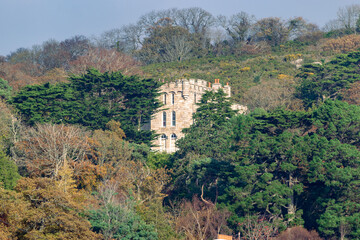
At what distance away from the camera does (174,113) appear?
55406 millimetres

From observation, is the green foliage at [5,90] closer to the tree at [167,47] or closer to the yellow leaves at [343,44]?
the tree at [167,47]

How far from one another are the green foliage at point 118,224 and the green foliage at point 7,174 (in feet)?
17.4

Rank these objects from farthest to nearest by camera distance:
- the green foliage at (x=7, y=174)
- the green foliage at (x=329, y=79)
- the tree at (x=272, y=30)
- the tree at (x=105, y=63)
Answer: the tree at (x=272, y=30) < the tree at (x=105, y=63) < the green foliage at (x=329, y=79) < the green foliage at (x=7, y=174)

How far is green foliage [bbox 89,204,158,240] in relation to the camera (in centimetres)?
3494

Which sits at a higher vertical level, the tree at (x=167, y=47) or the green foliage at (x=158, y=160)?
the tree at (x=167, y=47)

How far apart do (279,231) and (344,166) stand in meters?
5.82

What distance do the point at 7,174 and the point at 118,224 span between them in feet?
24.9

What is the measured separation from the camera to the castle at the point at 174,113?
54.9 meters

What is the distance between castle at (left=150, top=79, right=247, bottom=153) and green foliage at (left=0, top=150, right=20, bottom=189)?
19070mm

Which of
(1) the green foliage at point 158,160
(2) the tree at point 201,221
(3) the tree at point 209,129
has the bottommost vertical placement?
(2) the tree at point 201,221

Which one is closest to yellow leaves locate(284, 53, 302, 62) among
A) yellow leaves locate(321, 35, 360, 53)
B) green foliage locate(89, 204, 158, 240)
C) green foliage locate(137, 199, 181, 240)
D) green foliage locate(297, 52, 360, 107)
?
yellow leaves locate(321, 35, 360, 53)

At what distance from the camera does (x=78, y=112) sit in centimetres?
5128

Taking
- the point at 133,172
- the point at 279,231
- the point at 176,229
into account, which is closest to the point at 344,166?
the point at 279,231

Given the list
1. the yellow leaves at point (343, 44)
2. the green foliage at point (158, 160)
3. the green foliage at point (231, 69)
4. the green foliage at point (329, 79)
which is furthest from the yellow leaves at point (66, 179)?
the yellow leaves at point (343, 44)
